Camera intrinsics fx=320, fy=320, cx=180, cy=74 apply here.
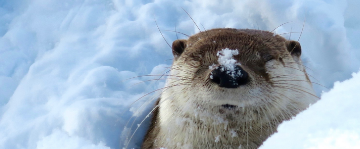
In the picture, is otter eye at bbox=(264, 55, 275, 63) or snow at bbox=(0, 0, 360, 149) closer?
otter eye at bbox=(264, 55, 275, 63)

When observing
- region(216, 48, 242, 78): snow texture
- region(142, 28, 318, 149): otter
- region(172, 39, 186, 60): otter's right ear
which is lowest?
region(142, 28, 318, 149): otter

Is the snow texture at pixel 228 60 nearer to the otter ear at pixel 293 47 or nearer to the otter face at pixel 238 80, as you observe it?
the otter face at pixel 238 80

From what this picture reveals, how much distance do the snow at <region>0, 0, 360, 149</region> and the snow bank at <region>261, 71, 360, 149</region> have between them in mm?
1537

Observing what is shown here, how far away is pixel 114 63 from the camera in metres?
4.85

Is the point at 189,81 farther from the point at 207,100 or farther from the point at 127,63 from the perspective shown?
the point at 127,63

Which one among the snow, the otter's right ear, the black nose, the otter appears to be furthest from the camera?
the snow

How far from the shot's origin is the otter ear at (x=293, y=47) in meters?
2.73

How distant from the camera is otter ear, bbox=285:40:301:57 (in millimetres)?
2727

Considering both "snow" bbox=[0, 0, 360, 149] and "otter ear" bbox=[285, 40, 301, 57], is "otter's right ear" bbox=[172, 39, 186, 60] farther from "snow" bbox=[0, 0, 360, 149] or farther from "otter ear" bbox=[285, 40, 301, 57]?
"otter ear" bbox=[285, 40, 301, 57]

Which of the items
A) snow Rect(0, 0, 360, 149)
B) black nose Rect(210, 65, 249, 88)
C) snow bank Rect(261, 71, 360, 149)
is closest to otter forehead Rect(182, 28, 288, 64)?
black nose Rect(210, 65, 249, 88)

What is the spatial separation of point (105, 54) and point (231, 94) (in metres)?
3.50

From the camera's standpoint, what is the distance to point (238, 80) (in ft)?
5.75

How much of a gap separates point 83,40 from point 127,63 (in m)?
1.01

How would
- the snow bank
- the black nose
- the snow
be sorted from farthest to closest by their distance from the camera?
the snow < the black nose < the snow bank
